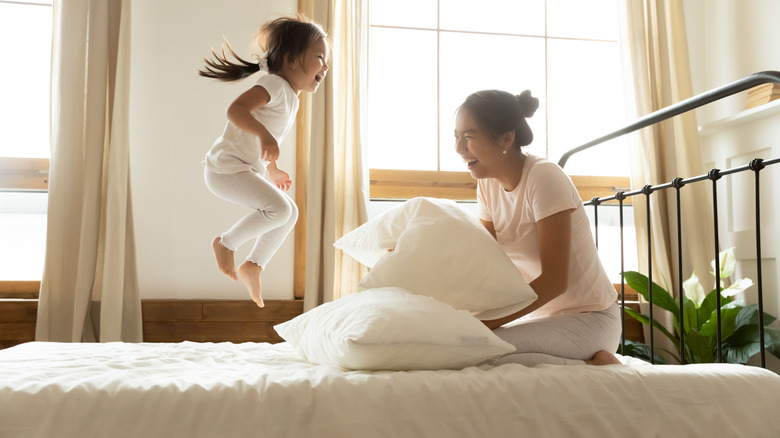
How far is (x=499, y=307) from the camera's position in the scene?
134 cm

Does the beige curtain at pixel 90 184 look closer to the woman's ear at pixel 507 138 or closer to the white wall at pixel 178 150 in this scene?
the white wall at pixel 178 150

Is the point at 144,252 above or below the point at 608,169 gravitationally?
below

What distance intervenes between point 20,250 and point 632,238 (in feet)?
9.75

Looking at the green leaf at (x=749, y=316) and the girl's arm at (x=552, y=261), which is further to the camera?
the green leaf at (x=749, y=316)

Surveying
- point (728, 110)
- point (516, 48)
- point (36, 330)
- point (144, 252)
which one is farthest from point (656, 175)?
point (36, 330)

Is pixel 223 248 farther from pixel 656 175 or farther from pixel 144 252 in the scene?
pixel 656 175

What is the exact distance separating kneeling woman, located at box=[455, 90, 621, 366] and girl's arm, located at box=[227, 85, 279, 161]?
1.64ft

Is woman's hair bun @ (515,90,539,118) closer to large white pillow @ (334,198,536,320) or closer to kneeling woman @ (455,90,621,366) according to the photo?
kneeling woman @ (455,90,621,366)

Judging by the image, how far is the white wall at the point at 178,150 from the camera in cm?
291

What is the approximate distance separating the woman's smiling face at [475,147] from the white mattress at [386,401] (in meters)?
0.56

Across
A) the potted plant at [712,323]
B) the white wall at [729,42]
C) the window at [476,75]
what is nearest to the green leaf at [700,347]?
the potted plant at [712,323]

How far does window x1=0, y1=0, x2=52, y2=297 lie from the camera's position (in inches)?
114

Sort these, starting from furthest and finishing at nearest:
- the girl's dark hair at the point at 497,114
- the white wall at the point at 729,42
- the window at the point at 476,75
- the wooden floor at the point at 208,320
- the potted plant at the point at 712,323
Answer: the window at the point at 476,75
the white wall at the point at 729,42
the wooden floor at the point at 208,320
the potted plant at the point at 712,323
the girl's dark hair at the point at 497,114

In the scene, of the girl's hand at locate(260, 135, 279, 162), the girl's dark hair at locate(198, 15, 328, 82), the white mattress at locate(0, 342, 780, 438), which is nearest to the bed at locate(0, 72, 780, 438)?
the white mattress at locate(0, 342, 780, 438)
